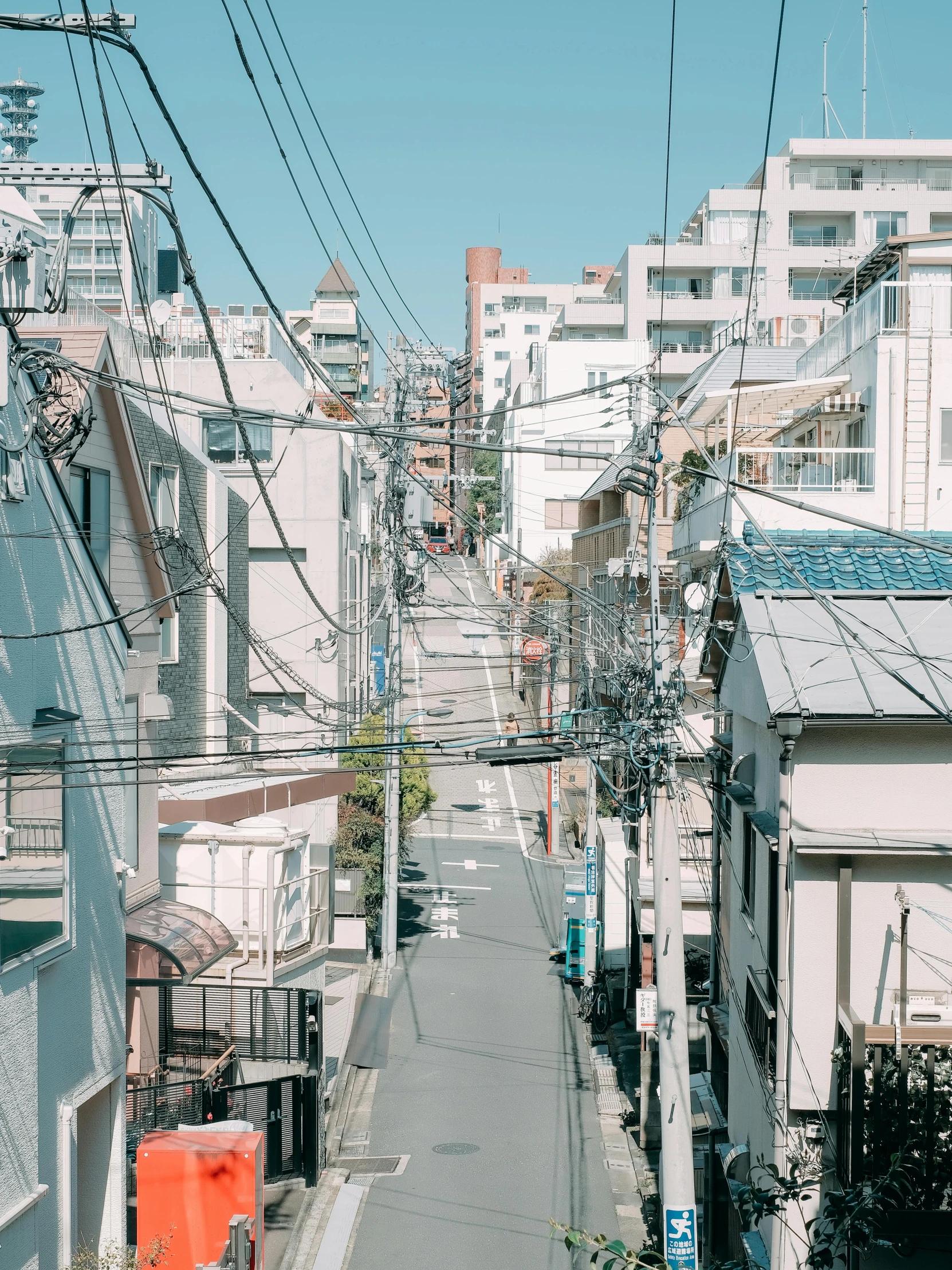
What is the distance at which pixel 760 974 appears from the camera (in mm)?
11492

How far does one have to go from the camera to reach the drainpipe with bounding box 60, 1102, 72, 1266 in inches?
418

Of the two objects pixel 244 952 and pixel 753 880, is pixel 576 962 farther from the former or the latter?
pixel 753 880

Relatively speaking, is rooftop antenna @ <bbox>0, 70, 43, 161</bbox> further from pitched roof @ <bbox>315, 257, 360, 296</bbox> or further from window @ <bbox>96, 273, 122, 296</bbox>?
pitched roof @ <bbox>315, 257, 360, 296</bbox>

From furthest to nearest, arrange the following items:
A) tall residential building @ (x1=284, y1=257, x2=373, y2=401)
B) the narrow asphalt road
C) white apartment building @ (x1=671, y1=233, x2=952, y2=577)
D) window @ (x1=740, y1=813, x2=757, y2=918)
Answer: tall residential building @ (x1=284, y1=257, x2=373, y2=401) → white apartment building @ (x1=671, y1=233, x2=952, y2=577) → the narrow asphalt road → window @ (x1=740, y1=813, x2=757, y2=918)

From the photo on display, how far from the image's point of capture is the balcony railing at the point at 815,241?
58938 mm

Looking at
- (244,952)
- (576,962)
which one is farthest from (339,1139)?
(576,962)

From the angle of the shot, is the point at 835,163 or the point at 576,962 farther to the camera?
the point at 835,163

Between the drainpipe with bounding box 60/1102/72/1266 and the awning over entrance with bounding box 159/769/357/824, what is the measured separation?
300 inches

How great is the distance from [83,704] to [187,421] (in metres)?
19.0

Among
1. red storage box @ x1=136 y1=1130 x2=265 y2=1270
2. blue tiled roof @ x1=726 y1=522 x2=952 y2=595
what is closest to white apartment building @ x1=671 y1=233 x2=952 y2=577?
blue tiled roof @ x1=726 y1=522 x2=952 y2=595

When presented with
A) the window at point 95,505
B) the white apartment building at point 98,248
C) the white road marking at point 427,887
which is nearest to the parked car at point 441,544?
the white apartment building at point 98,248

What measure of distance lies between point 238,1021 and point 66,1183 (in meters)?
7.22

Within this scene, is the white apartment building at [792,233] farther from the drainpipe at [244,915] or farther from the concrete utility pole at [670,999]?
the concrete utility pole at [670,999]

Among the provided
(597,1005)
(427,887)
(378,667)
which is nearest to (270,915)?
(597,1005)
